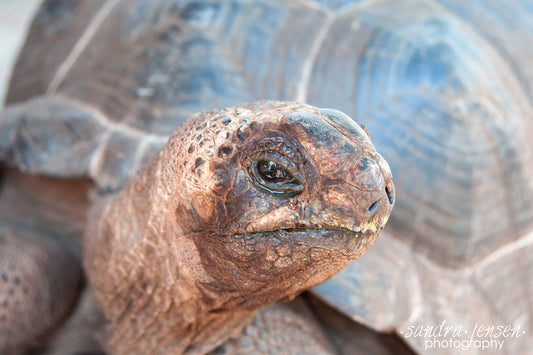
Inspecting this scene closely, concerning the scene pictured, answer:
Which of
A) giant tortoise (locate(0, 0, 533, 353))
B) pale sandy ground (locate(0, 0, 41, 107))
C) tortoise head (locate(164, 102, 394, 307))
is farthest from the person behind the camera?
pale sandy ground (locate(0, 0, 41, 107))

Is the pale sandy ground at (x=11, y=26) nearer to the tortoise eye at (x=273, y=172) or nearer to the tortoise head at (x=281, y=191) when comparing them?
the tortoise head at (x=281, y=191)

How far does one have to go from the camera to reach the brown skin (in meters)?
1.12

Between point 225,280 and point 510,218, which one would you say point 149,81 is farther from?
point 510,218

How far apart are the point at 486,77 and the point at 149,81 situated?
4.75ft

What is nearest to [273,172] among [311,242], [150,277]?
[311,242]

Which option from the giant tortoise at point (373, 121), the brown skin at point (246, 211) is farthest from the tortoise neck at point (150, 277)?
the giant tortoise at point (373, 121)

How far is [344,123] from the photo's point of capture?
1.18 meters

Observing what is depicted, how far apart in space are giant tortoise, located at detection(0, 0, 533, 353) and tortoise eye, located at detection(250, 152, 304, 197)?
774 mm

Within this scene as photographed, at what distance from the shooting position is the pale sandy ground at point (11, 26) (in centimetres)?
673

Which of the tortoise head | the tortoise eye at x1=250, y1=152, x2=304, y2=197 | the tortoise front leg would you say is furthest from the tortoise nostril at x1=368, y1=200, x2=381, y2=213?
the tortoise front leg

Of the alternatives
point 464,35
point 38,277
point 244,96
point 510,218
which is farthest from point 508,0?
point 38,277

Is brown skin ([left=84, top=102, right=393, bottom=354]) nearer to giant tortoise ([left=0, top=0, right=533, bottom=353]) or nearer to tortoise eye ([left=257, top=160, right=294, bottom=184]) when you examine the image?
tortoise eye ([left=257, top=160, right=294, bottom=184])

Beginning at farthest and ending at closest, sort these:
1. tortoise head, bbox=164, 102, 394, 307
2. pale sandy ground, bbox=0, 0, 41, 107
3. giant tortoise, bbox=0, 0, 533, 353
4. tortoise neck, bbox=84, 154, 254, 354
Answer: pale sandy ground, bbox=0, 0, 41, 107, giant tortoise, bbox=0, 0, 533, 353, tortoise neck, bbox=84, 154, 254, 354, tortoise head, bbox=164, 102, 394, 307

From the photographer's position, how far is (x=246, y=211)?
1171 mm
